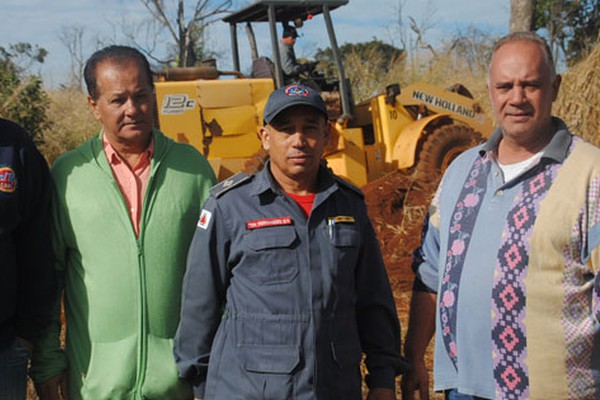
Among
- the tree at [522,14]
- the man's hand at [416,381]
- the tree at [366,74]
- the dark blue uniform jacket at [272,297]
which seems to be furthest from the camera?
the tree at [366,74]

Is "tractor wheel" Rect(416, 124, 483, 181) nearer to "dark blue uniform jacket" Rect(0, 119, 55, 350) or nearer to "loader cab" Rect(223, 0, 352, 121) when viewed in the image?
"loader cab" Rect(223, 0, 352, 121)

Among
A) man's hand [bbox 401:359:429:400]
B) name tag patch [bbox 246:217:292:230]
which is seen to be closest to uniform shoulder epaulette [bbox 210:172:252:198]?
name tag patch [bbox 246:217:292:230]

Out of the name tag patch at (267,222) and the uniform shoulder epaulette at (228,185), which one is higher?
the uniform shoulder epaulette at (228,185)

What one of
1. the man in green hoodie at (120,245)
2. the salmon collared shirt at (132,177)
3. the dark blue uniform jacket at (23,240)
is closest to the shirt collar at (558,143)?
the man in green hoodie at (120,245)

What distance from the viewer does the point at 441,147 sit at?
10.6 meters

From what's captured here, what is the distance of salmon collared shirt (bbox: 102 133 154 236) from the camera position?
2836 millimetres

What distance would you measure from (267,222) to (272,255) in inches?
4.6

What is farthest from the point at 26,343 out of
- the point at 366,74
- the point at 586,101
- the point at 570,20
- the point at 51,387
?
the point at 570,20

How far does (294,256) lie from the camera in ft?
8.53

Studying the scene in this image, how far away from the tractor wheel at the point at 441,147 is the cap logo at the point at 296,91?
7.70 m

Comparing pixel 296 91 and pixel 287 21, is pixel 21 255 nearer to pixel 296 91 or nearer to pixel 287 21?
pixel 296 91

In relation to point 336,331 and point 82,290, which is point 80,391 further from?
point 336,331

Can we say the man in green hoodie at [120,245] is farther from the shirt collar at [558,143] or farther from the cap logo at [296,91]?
the shirt collar at [558,143]

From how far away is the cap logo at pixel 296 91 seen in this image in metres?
2.71
